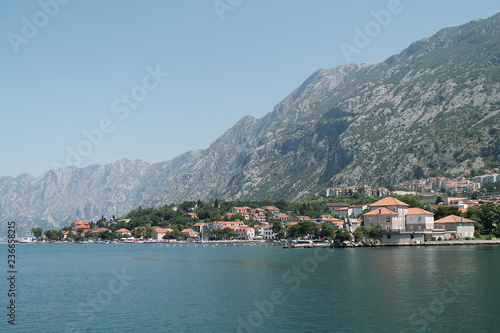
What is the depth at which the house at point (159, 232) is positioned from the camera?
164 metres

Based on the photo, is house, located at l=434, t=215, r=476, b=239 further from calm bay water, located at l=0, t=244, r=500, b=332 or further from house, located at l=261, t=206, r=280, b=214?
house, located at l=261, t=206, r=280, b=214

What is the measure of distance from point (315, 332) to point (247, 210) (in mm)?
164019

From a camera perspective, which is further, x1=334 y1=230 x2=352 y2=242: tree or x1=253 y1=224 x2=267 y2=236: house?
x1=253 y1=224 x2=267 y2=236: house

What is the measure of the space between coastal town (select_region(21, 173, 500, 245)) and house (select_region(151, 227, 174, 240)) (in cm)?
36

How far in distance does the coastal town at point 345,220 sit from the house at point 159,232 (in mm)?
361

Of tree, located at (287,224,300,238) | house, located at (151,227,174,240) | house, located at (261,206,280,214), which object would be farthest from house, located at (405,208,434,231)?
house, located at (261,206,280,214)

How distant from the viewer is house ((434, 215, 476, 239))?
9312 cm

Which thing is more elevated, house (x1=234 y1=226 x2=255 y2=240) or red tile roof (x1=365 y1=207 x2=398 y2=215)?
red tile roof (x1=365 y1=207 x2=398 y2=215)

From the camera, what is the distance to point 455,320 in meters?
25.9

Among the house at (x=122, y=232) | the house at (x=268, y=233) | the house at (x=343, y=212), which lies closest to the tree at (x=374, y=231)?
the house at (x=343, y=212)

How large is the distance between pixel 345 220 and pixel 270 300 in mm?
89055

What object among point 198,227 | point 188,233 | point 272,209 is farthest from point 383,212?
point 272,209

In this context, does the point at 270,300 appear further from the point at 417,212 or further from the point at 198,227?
the point at 198,227

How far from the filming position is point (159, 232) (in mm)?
164625
